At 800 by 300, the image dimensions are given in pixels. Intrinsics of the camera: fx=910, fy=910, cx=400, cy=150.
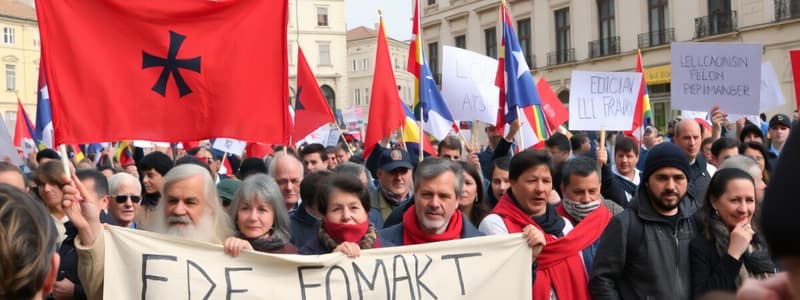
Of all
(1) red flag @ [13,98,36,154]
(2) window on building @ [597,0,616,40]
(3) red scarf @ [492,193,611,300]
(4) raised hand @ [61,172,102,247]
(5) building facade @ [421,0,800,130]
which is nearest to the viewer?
(4) raised hand @ [61,172,102,247]

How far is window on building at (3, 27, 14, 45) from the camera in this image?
226 feet

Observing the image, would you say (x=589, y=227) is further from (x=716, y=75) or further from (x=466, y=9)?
(x=466, y=9)

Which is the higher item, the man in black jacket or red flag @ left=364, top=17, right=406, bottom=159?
red flag @ left=364, top=17, right=406, bottom=159

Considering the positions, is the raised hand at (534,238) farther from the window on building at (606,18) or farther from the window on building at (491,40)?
the window on building at (491,40)

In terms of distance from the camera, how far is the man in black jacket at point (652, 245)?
4.52m

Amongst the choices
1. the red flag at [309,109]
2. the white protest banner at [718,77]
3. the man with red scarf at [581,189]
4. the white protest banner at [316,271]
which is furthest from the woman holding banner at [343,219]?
the white protest banner at [718,77]

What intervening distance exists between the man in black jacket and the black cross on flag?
97.3 inches

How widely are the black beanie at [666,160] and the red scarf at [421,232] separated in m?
1.02

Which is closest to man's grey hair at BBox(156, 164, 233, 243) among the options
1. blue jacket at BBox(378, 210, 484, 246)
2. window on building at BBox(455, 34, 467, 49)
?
blue jacket at BBox(378, 210, 484, 246)

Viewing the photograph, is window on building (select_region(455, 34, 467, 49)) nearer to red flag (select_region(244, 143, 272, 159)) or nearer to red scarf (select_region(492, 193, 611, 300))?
red flag (select_region(244, 143, 272, 159))

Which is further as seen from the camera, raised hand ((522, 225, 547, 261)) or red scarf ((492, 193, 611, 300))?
red scarf ((492, 193, 611, 300))

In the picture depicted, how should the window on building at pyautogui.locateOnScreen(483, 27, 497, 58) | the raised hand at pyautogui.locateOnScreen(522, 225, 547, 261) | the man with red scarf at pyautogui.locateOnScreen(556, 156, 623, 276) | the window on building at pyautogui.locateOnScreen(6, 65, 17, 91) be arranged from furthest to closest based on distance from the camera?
the window on building at pyautogui.locateOnScreen(6, 65, 17, 91)
the window on building at pyautogui.locateOnScreen(483, 27, 497, 58)
the man with red scarf at pyautogui.locateOnScreen(556, 156, 623, 276)
the raised hand at pyautogui.locateOnScreen(522, 225, 547, 261)

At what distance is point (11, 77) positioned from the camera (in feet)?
228

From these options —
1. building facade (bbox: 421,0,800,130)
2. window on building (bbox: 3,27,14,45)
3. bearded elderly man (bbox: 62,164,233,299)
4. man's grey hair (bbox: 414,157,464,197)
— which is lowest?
bearded elderly man (bbox: 62,164,233,299)
